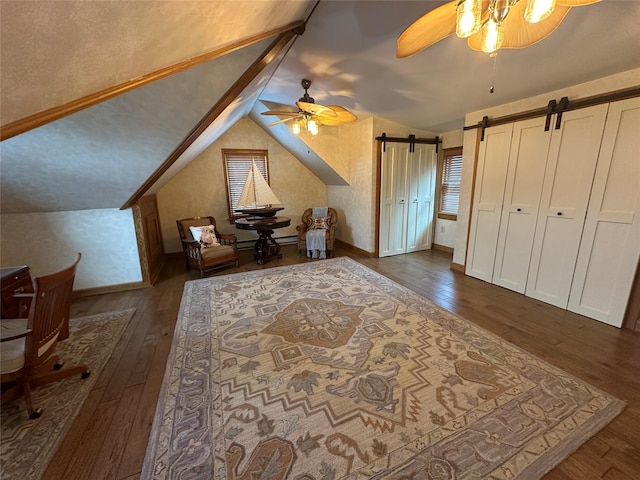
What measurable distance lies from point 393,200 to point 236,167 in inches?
134

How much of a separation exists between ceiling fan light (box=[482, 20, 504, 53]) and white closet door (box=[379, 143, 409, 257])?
327 cm

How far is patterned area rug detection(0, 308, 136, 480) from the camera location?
1312 mm

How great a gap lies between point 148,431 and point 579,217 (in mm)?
4189

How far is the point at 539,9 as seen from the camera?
95cm

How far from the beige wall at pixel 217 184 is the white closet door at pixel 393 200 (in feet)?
7.20

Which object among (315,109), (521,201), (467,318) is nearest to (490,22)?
(315,109)

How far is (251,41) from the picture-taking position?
1.71 m

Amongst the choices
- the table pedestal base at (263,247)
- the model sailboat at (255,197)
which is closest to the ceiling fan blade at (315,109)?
the model sailboat at (255,197)

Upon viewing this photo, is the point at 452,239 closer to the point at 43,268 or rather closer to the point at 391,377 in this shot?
the point at 391,377

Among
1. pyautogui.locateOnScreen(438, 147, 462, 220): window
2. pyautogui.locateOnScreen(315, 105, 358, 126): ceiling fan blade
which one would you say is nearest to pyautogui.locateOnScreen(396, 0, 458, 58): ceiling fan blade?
pyautogui.locateOnScreen(315, 105, 358, 126): ceiling fan blade

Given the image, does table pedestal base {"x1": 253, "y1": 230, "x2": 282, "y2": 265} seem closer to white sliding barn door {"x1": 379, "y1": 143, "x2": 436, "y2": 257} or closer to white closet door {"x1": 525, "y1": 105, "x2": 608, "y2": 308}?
white sliding barn door {"x1": 379, "y1": 143, "x2": 436, "y2": 257}

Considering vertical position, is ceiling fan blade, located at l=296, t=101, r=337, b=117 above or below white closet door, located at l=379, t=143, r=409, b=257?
above

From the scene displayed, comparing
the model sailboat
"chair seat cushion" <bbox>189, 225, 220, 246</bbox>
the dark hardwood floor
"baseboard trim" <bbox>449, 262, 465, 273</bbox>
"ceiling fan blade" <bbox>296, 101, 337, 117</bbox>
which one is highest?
"ceiling fan blade" <bbox>296, 101, 337, 117</bbox>

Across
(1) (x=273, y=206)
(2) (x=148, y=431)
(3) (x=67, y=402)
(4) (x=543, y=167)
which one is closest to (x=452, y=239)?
(4) (x=543, y=167)
